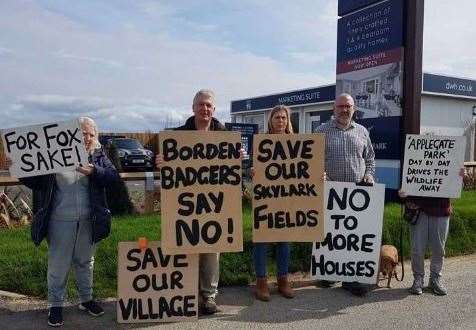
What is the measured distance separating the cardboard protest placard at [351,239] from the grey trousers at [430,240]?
1.42 feet

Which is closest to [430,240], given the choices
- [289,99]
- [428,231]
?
[428,231]

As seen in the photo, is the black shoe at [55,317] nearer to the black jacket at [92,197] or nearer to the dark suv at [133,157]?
the black jacket at [92,197]

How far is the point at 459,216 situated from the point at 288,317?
5.03m

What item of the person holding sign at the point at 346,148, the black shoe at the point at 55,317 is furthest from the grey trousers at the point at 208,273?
the person holding sign at the point at 346,148

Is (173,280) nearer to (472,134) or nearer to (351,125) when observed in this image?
(351,125)

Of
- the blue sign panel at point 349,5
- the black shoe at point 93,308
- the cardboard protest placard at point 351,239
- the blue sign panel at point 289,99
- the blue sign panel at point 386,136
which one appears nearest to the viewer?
the black shoe at point 93,308

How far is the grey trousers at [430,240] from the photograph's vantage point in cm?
559

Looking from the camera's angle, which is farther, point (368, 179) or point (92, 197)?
point (368, 179)

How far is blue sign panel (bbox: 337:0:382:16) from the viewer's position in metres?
8.20

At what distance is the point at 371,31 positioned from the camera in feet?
26.3

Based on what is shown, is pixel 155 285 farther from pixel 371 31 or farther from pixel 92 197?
pixel 371 31

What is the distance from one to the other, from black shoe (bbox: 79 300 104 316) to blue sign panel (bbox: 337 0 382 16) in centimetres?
607

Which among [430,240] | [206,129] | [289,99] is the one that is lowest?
[430,240]

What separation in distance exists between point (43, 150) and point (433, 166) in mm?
4022
